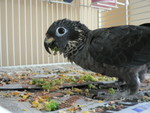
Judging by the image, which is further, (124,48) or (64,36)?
(64,36)

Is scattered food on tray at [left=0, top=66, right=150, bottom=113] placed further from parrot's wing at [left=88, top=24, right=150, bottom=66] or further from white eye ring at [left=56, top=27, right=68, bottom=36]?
white eye ring at [left=56, top=27, right=68, bottom=36]

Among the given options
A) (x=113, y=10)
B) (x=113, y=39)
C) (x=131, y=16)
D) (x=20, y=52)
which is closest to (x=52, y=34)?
(x=113, y=39)

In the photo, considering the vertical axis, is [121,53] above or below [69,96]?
above

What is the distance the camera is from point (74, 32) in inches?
44.1

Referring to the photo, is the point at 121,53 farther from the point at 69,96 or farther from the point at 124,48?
A: the point at 69,96

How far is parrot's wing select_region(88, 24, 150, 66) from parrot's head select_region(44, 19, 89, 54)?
159 mm

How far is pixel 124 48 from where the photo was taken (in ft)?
3.15

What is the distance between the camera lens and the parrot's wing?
0.96 meters

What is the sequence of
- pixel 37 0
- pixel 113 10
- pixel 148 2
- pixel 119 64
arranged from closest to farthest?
pixel 119 64, pixel 148 2, pixel 37 0, pixel 113 10

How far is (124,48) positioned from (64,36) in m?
0.35

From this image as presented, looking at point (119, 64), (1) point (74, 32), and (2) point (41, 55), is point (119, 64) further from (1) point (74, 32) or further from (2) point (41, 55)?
(2) point (41, 55)

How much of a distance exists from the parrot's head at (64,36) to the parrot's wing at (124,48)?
159 mm

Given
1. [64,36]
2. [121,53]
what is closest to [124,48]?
[121,53]

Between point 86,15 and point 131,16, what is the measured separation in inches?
29.3
